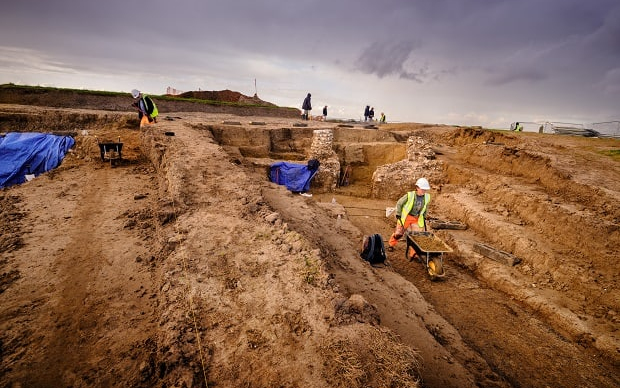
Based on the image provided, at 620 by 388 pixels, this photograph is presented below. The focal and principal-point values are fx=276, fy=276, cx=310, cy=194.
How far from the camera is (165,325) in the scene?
2637 millimetres

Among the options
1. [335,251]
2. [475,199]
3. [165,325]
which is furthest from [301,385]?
[475,199]

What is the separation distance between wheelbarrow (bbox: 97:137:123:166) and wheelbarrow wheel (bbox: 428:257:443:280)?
8527mm

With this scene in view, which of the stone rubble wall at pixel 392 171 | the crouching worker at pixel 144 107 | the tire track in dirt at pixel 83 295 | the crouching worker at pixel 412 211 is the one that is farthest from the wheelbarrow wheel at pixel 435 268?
the crouching worker at pixel 144 107

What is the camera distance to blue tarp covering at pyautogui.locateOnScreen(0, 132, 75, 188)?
679 centimetres

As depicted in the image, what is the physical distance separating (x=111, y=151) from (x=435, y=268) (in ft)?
28.7

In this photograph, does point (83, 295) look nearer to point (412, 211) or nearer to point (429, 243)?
point (429, 243)

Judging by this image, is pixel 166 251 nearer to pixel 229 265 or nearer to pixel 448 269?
pixel 229 265

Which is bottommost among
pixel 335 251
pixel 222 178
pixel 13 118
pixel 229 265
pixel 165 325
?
pixel 335 251

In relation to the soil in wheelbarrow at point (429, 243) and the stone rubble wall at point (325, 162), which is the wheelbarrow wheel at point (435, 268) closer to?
the soil in wheelbarrow at point (429, 243)

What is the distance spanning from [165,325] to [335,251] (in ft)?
11.5

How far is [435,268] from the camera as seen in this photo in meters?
5.96

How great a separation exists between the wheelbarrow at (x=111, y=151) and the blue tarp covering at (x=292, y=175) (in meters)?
5.40

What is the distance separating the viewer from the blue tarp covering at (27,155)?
22.3 ft

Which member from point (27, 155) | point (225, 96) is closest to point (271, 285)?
point (27, 155)
